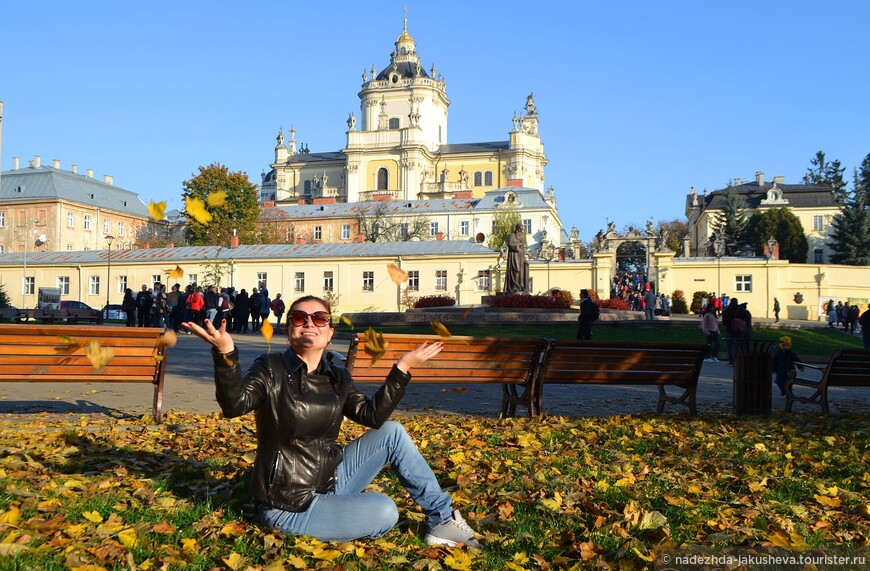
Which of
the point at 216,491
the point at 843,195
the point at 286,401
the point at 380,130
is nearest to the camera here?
the point at 286,401

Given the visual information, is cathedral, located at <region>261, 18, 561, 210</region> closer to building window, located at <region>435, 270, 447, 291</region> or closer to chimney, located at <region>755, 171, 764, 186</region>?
chimney, located at <region>755, 171, 764, 186</region>

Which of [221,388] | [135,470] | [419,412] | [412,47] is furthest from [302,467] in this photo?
[412,47]

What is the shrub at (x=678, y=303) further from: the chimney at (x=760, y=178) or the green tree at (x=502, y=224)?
the chimney at (x=760, y=178)

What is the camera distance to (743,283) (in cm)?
5269

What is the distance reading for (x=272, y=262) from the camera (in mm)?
52312

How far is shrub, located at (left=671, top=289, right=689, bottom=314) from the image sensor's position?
172 feet

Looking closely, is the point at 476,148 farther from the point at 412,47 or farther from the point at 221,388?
the point at 221,388

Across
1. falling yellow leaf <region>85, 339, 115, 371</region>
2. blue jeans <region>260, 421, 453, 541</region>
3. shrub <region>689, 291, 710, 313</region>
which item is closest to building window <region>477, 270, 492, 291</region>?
shrub <region>689, 291, 710, 313</region>

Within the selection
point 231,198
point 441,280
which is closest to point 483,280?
point 441,280

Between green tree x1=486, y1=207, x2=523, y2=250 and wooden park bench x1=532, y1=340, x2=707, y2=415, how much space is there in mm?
72044

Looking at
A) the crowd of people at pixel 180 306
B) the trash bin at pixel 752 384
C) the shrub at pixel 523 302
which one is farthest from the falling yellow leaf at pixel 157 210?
the shrub at pixel 523 302

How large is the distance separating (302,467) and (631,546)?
1.69 metres

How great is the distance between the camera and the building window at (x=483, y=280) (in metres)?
50.1

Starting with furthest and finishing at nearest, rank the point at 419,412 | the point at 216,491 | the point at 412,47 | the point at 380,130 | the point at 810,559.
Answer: the point at 412,47
the point at 380,130
the point at 419,412
the point at 216,491
the point at 810,559
